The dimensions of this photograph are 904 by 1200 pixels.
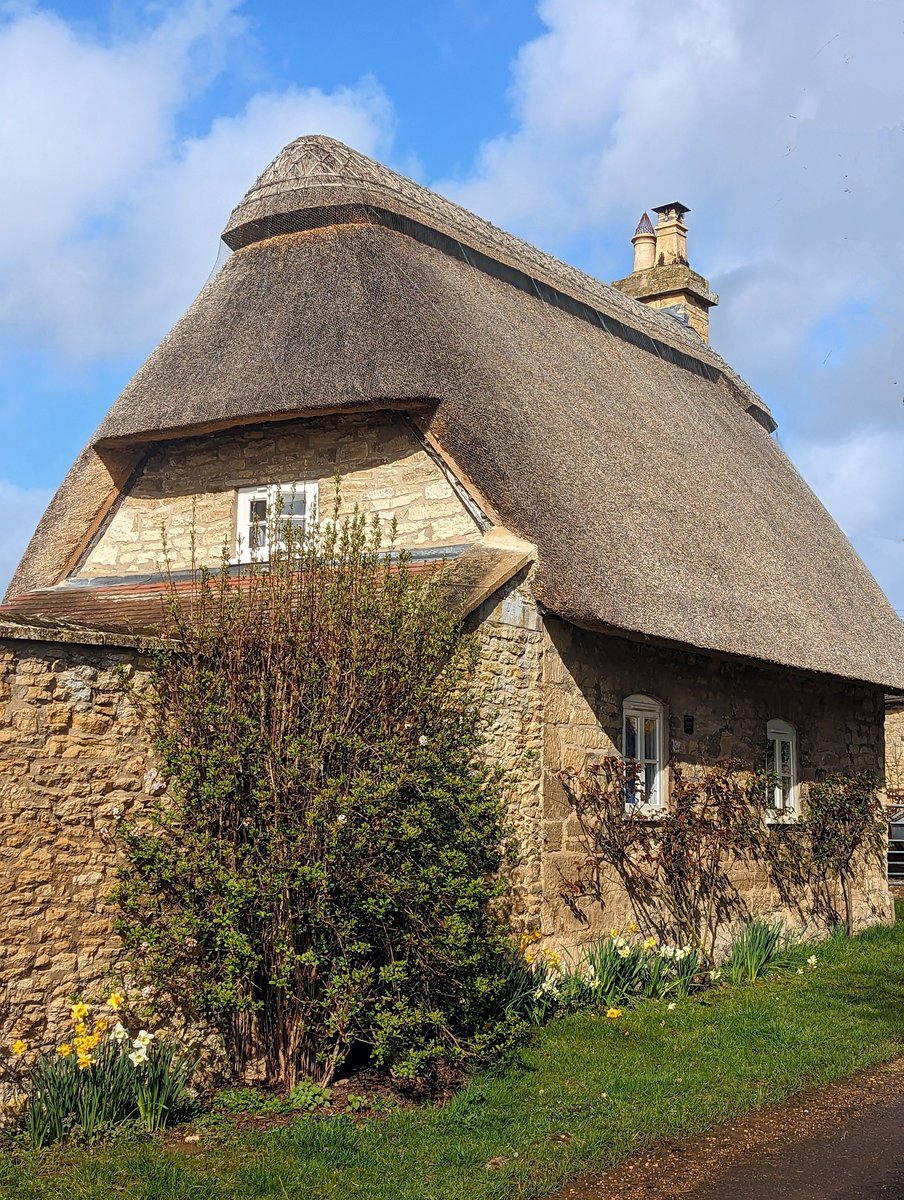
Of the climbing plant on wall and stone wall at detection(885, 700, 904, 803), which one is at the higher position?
stone wall at detection(885, 700, 904, 803)

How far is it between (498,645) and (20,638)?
10.8ft

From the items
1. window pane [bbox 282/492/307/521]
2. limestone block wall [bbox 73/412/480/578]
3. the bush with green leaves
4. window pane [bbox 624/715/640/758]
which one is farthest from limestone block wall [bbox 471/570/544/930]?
window pane [bbox 282/492/307/521]

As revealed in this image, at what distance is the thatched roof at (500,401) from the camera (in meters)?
8.77

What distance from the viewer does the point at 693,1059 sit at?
716 cm

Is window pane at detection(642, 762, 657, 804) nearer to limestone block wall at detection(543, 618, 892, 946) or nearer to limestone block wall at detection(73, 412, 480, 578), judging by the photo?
limestone block wall at detection(543, 618, 892, 946)

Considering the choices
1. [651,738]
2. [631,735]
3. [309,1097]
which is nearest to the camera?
[309,1097]

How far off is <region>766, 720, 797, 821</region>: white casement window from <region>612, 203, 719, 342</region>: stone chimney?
7135mm

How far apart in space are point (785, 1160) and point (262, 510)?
6023 millimetres

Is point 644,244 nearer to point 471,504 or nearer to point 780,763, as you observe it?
point 780,763

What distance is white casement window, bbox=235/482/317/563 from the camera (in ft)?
31.0

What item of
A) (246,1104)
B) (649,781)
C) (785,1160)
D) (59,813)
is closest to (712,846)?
(649,781)

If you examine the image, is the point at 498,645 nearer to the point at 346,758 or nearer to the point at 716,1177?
the point at 346,758

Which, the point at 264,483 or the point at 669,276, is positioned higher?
the point at 669,276

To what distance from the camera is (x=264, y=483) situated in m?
9.62
